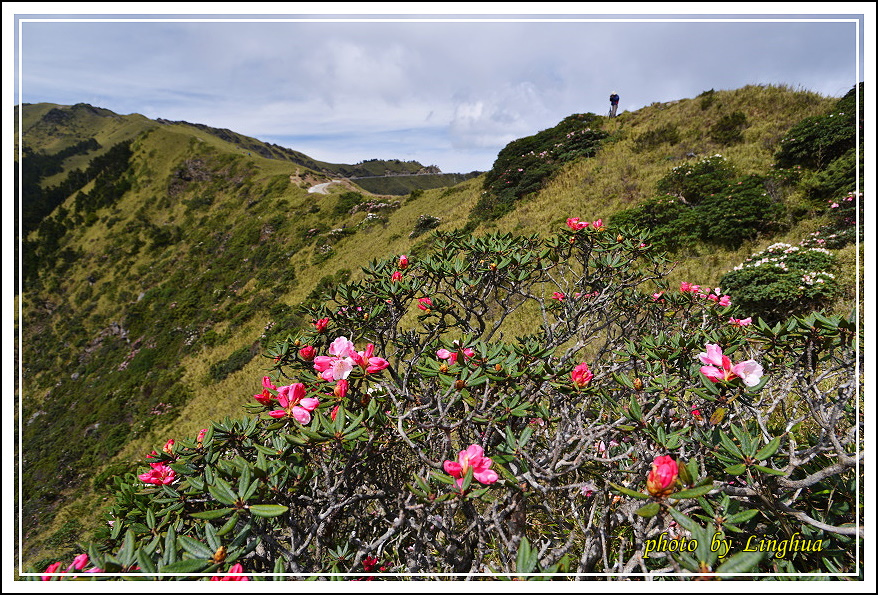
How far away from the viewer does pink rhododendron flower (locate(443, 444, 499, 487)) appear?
1103mm

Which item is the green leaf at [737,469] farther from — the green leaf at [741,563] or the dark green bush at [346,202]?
the dark green bush at [346,202]

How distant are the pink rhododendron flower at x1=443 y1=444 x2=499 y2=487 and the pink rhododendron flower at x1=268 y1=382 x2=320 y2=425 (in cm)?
56

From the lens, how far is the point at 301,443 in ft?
4.09

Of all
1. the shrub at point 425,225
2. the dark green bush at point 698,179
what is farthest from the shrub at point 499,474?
the shrub at point 425,225

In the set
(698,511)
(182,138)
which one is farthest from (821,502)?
(182,138)

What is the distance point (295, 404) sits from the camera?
139 cm

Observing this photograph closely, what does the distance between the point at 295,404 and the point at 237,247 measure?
2725 centimetres

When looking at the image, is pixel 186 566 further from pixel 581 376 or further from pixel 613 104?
pixel 613 104

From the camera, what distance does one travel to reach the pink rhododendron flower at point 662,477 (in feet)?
3.15

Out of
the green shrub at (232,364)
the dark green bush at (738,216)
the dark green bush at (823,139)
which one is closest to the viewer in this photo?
the dark green bush at (738,216)

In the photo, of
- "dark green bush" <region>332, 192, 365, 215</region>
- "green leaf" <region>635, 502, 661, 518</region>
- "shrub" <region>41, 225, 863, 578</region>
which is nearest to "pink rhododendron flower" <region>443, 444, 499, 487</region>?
"shrub" <region>41, 225, 863, 578</region>

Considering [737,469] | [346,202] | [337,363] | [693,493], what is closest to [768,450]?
[737,469]

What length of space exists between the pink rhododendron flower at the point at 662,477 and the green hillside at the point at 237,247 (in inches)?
91.4

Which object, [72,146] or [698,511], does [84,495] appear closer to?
[698,511]
